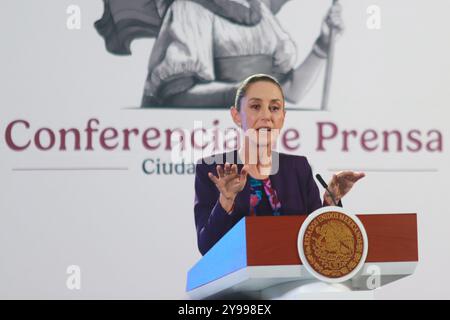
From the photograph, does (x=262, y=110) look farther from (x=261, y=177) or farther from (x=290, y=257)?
(x=290, y=257)

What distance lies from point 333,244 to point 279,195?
0.68m

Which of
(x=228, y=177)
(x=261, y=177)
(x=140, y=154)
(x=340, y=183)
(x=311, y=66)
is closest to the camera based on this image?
(x=228, y=177)

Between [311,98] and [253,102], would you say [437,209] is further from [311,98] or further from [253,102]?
[253,102]

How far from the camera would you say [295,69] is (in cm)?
396

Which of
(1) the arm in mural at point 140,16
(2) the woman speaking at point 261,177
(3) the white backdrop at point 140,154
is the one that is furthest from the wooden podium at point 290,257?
(1) the arm in mural at point 140,16

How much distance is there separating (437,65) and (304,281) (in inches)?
74.6

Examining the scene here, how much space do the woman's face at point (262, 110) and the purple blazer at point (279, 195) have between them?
0.41ft

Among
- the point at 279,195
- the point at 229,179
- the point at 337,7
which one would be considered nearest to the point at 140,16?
the point at 337,7

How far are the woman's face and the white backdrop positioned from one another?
1.67 feet

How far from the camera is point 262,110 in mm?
3289

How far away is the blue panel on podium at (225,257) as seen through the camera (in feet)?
7.83

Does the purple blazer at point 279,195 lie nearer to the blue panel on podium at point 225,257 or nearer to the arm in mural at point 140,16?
the blue panel on podium at point 225,257

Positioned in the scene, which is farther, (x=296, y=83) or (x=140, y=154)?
(x=296, y=83)
